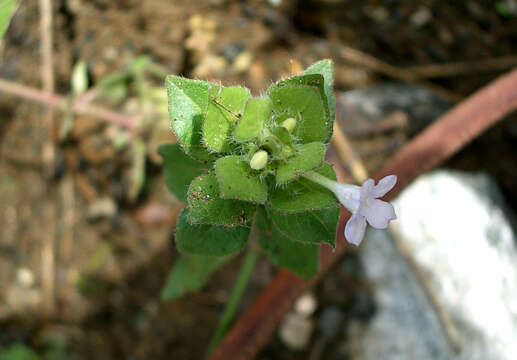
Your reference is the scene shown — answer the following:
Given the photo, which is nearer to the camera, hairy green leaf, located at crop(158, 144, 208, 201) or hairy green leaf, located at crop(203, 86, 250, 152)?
hairy green leaf, located at crop(203, 86, 250, 152)

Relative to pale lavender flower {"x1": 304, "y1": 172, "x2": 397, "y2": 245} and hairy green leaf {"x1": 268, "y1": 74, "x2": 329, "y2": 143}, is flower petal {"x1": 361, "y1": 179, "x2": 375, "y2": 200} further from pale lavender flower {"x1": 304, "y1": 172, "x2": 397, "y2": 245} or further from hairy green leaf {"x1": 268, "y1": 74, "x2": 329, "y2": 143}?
hairy green leaf {"x1": 268, "y1": 74, "x2": 329, "y2": 143}

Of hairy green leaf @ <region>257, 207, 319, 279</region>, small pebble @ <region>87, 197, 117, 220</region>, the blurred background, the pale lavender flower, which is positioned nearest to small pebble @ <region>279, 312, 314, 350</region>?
the blurred background

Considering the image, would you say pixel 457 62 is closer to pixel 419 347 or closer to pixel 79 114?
pixel 419 347

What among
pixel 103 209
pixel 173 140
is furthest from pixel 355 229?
pixel 103 209

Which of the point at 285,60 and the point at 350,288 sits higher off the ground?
the point at 285,60

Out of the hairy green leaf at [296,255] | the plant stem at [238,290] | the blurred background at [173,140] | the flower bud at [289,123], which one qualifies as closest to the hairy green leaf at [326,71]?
the flower bud at [289,123]

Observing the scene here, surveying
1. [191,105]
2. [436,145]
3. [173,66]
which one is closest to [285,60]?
[173,66]

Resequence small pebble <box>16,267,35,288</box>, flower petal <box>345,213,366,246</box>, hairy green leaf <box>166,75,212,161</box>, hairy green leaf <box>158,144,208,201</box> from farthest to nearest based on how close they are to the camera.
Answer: small pebble <box>16,267,35,288</box> → hairy green leaf <box>158,144,208,201</box> → hairy green leaf <box>166,75,212,161</box> → flower petal <box>345,213,366,246</box>
